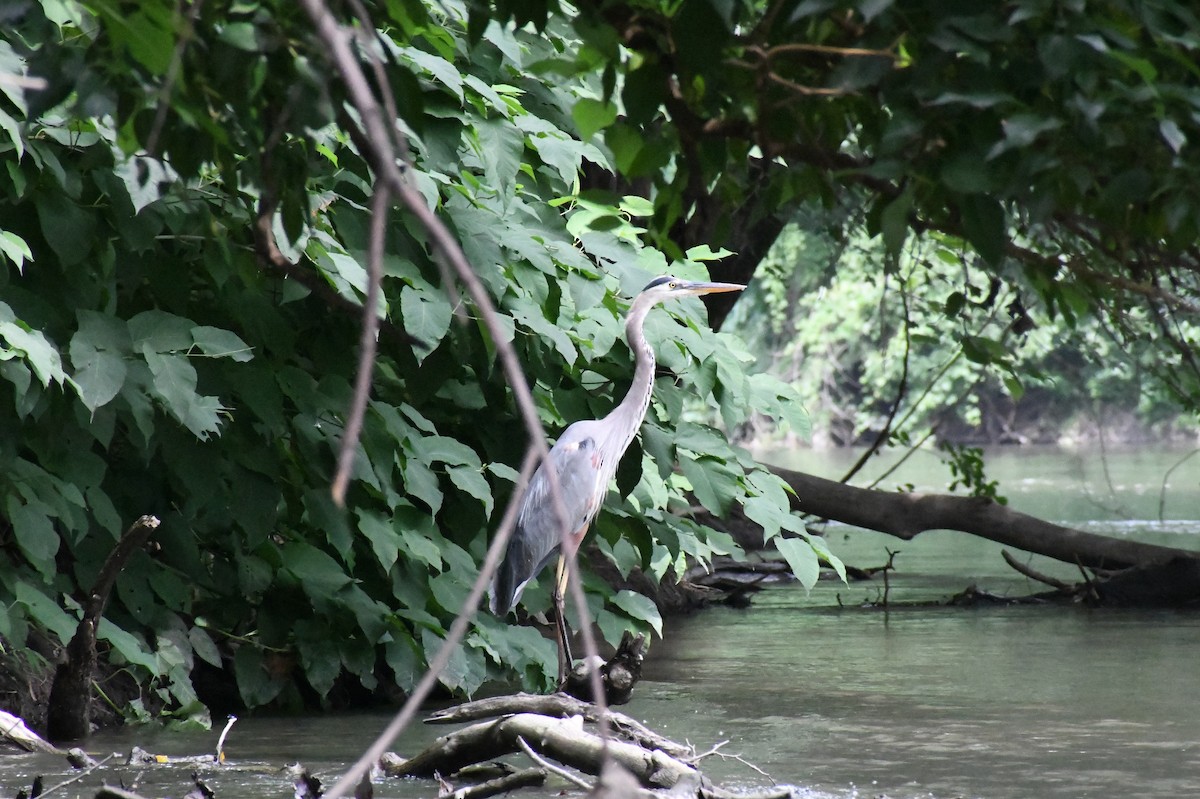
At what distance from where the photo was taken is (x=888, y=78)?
180 centimetres

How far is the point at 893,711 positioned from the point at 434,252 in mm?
2363

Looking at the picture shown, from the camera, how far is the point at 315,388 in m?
4.82

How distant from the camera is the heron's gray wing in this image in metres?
5.32

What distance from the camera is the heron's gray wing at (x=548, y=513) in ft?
17.5

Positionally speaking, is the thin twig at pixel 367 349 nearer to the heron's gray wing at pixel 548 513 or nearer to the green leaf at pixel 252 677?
the heron's gray wing at pixel 548 513

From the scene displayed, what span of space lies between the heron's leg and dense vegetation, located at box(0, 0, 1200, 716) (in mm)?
103

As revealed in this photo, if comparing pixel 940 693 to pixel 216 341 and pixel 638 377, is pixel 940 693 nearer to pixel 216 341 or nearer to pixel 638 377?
pixel 638 377

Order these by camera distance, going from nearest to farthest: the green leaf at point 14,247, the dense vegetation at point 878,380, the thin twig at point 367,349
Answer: the thin twig at point 367,349
the green leaf at point 14,247
the dense vegetation at point 878,380

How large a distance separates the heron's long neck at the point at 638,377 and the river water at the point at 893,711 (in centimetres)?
107

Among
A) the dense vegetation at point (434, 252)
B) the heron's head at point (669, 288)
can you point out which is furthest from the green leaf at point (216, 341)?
the heron's head at point (669, 288)

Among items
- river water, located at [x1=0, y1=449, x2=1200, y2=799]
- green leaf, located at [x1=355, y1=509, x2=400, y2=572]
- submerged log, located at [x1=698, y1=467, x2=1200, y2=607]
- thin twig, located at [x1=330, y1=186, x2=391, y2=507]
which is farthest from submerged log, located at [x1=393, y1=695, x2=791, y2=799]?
submerged log, located at [x1=698, y1=467, x2=1200, y2=607]

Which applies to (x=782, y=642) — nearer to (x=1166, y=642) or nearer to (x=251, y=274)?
(x=1166, y=642)

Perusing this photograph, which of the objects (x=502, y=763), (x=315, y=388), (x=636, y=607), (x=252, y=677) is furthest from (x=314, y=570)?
(x=502, y=763)

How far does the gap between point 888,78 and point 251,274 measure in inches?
70.7
